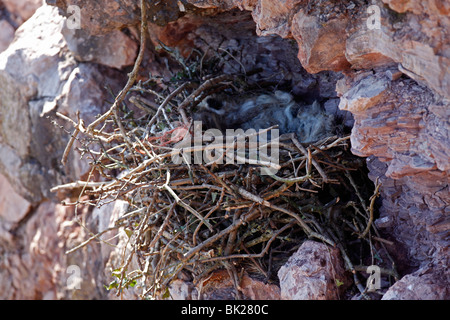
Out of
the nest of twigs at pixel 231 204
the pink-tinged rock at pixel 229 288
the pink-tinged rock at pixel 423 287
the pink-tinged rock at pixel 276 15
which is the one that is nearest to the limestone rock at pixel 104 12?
the nest of twigs at pixel 231 204

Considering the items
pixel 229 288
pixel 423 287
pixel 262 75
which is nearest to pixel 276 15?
pixel 262 75

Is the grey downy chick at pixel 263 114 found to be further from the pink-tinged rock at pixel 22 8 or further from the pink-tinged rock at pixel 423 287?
the pink-tinged rock at pixel 22 8

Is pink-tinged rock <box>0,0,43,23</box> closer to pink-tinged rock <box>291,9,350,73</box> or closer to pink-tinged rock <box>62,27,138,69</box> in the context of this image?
pink-tinged rock <box>62,27,138,69</box>

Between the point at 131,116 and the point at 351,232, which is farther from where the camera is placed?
the point at 131,116

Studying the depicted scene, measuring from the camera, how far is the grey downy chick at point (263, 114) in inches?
74.9

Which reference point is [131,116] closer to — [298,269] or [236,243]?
[236,243]

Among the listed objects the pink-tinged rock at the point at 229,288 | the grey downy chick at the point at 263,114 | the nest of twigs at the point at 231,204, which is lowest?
the pink-tinged rock at the point at 229,288

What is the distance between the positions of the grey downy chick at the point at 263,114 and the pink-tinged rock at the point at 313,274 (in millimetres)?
457

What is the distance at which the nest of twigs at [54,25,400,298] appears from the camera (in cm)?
169

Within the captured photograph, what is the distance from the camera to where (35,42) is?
8.89 feet

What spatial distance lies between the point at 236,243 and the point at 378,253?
1.60 feet

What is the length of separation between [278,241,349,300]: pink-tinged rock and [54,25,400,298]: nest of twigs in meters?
0.04

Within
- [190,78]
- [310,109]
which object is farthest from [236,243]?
[190,78]

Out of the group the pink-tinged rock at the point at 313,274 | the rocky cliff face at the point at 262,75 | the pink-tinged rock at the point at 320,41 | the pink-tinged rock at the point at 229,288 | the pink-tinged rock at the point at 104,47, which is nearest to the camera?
the rocky cliff face at the point at 262,75
